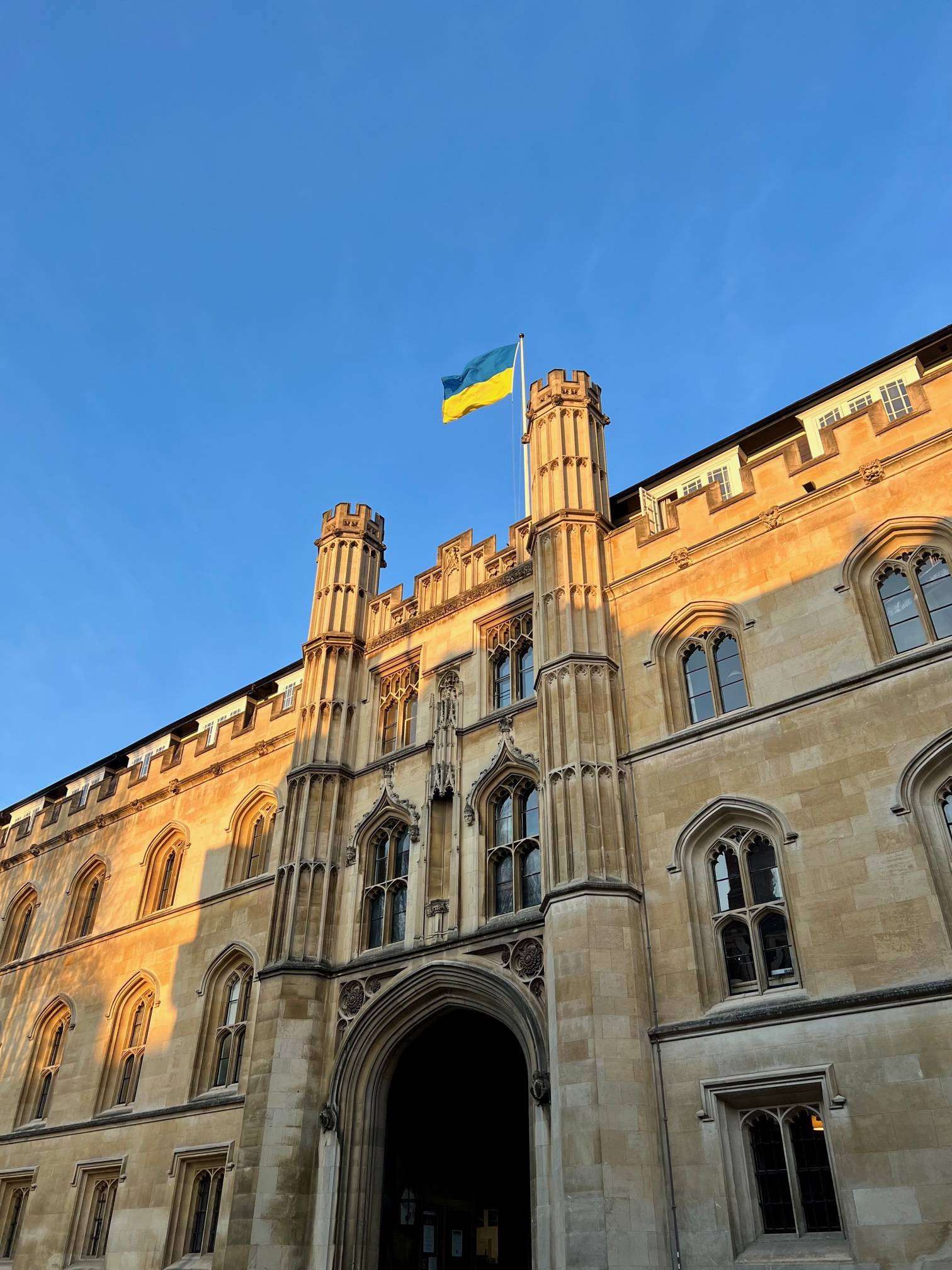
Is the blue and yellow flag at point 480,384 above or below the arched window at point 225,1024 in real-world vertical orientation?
above

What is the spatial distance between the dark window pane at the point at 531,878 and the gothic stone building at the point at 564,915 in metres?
0.08

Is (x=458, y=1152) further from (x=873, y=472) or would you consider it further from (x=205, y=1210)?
(x=873, y=472)

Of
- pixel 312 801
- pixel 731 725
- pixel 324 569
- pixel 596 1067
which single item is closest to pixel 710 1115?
pixel 596 1067

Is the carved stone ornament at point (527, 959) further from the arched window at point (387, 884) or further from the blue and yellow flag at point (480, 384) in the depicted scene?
the blue and yellow flag at point (480, 384)

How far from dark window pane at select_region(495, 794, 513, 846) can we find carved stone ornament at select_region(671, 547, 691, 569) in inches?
228

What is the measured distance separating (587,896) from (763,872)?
9.42ft

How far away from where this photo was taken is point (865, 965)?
14.3 meters

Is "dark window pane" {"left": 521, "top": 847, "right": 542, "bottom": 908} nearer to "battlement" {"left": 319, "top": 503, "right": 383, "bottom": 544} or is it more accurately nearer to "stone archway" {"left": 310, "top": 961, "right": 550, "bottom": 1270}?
"stone archway" {"left": 310, "top": 961, "right": 550, "bottom": 1270}

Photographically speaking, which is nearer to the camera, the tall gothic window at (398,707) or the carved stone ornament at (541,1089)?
the carved stone ornament at (541,1089)

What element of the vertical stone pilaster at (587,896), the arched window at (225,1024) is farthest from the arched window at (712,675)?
the arched window at (225,1024)

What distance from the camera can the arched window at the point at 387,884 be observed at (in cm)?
2155

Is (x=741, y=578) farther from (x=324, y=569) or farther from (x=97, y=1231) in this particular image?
(x=97, y=1231)

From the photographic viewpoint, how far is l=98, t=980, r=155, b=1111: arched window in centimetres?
2495

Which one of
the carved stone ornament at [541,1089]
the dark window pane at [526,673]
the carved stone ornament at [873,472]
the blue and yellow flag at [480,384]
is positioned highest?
the blue and yellow flag at [480,384]
